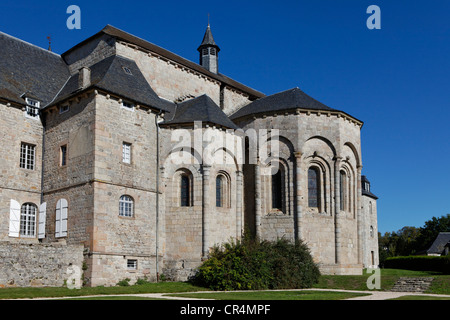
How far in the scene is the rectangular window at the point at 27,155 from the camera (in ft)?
88.7

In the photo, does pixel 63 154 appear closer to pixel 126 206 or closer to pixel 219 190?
pixel 126 206

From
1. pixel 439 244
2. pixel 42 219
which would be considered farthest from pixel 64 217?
pixel 439 244

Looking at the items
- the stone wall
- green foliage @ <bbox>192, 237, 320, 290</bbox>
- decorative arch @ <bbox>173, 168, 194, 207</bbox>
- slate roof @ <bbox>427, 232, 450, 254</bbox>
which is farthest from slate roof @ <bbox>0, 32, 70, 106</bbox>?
slate roof @ <bbox>427, 232, 450, 254</bbox>

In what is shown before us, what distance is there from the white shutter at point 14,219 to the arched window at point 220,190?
10.9 m

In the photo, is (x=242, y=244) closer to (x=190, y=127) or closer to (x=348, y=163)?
(x=190, y=127)

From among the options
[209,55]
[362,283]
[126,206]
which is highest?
[209,55]

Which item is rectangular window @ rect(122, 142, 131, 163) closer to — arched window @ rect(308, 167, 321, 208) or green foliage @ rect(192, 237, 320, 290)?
green foliage @ rect(192, 237, 320, 290)

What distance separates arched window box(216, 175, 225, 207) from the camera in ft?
96.1

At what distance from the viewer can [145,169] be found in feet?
90.0

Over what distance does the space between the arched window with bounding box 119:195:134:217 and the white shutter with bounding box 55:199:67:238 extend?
115 inches

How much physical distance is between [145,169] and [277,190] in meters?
8.64

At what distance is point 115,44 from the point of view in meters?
30.4

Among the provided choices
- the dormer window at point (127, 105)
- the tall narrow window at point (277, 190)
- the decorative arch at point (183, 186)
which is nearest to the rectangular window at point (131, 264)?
the decorative arch at point (183, 186)
